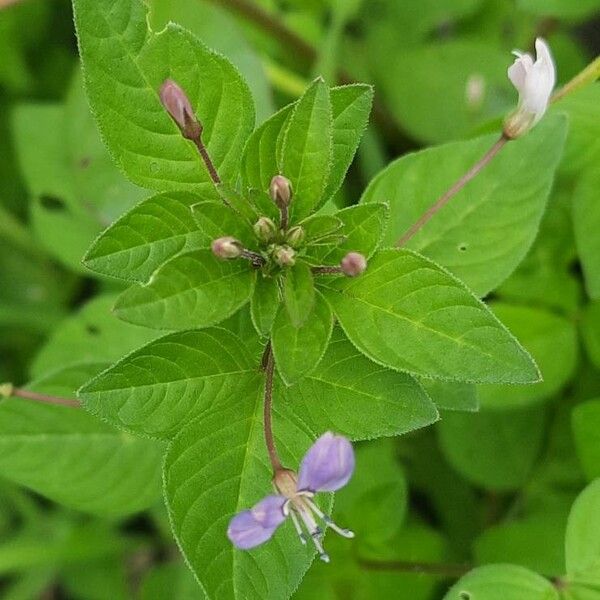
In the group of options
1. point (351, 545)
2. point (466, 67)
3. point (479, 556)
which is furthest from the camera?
point (466, 67)

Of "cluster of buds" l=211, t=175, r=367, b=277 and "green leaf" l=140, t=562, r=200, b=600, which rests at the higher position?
"cluster of buds" l=211, t=175, r=367, b=277

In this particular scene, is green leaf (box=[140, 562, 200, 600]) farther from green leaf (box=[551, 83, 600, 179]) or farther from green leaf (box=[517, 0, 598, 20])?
green leaf (box=[517, 0, 598, 20])

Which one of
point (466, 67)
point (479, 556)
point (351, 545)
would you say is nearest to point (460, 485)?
point (479, 556)

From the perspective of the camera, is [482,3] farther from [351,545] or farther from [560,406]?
[351,545]

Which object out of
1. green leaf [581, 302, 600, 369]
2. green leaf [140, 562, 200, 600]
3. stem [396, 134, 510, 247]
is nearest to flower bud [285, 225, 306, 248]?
stem [396, 134, 510, 247]

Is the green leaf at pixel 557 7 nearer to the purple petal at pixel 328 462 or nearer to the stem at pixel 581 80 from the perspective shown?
the stem at pixel 581 80
